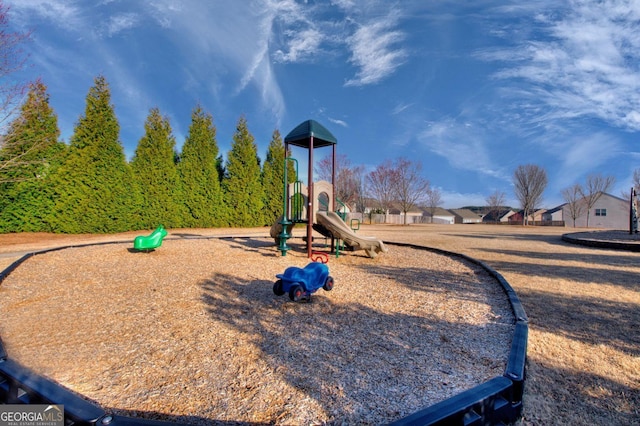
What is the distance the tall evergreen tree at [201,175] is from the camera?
781 inches

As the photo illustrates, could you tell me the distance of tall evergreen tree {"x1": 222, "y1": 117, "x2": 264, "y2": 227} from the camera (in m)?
21.7

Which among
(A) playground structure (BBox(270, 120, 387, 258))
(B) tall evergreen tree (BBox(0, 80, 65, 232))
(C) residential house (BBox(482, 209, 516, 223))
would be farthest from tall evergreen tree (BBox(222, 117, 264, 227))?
(C) residential house (BBox(482, 209, 516, 223))

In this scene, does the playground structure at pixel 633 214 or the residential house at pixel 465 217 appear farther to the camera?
the residential house at pixel 465 217

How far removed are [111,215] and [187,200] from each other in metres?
4.34

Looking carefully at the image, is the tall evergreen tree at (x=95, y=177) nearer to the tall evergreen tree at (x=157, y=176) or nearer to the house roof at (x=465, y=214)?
the tall evergreen tree at (x=157, y=176)

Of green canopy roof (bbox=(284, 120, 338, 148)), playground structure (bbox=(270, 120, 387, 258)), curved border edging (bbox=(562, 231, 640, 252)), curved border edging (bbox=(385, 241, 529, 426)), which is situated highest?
green canopy roof (bbox=(284, 120, 338, 148))

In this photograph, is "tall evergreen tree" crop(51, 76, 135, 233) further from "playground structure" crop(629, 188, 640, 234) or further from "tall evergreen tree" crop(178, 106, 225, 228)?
"playground structure" crop(629, 188, 640, 234)

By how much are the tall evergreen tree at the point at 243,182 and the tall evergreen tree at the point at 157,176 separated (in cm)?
350

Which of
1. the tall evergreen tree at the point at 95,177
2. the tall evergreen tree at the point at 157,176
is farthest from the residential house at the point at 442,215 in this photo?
the tall evergreen tree at the point at 95,177

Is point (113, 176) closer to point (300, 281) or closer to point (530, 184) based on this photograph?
point (300, 281)

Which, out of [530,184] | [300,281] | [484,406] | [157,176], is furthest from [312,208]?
[530,184]

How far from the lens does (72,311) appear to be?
13.3 feet

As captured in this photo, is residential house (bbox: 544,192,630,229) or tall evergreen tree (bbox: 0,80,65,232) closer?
tall evergreen tree (bbox: 0,80,65,232)

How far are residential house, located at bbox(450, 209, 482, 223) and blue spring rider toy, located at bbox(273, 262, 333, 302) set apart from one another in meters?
83.8
